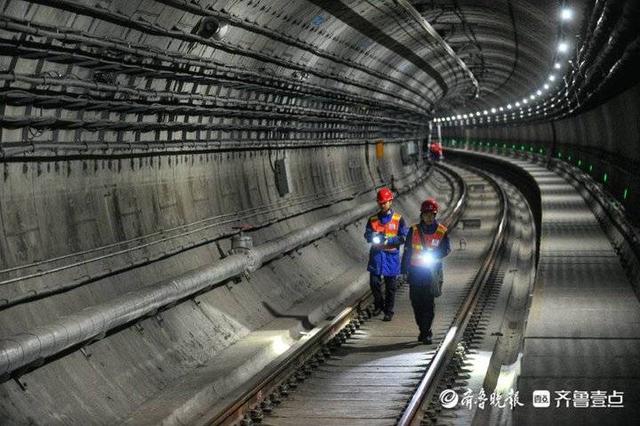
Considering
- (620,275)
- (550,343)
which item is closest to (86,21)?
(550,343)

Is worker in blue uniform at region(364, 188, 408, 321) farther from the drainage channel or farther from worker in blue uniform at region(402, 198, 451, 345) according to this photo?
the drainage channel

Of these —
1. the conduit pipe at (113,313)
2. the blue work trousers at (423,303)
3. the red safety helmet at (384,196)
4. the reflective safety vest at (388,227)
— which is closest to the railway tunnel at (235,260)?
the conduit pipe at (113,313)

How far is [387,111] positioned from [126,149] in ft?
75.2

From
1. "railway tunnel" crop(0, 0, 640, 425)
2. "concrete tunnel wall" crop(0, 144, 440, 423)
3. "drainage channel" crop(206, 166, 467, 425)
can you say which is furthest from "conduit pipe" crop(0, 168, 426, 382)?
"drainage channel" crop(206, 166, 467, 425)

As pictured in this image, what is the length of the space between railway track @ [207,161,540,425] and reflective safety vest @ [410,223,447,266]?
108 centimetres

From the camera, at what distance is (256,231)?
753 inches

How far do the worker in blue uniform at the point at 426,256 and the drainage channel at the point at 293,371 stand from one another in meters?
1.34

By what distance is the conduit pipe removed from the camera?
968cm

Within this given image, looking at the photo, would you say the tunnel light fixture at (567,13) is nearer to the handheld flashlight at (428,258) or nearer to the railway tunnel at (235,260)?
the railway tunnel at (235,260)

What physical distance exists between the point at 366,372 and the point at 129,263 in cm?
308

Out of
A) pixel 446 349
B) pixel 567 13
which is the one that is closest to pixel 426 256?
pixel 446 349

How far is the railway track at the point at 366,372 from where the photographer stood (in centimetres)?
1110

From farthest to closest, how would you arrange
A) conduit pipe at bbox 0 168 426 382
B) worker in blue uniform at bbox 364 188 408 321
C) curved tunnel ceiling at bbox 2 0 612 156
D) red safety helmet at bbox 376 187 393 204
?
1. worker in blue uniform at bbox 364 188 408 321
2. red safety helmet at bbox 376 187 393 204
3. curved tunnel ceiling at bbox 2 0 612 156
4. conduit pipe at bbox 0 168 426 382

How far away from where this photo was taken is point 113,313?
11500 mm
